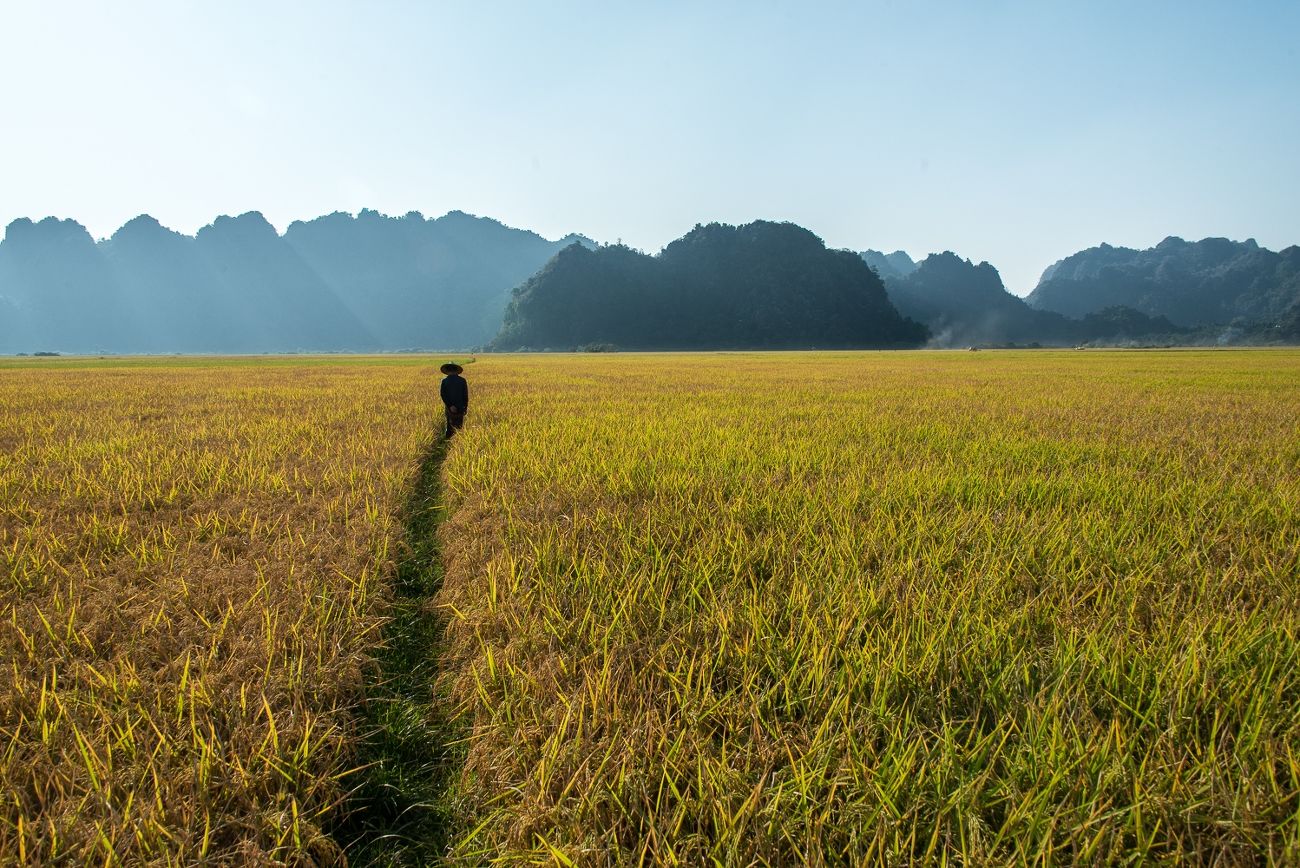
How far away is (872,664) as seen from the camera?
157 cm

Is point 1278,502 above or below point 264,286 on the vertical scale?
below

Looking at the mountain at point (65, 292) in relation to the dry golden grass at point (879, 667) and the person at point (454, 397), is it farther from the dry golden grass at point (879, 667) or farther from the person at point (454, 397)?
the dry golden grass at point (879, 667)

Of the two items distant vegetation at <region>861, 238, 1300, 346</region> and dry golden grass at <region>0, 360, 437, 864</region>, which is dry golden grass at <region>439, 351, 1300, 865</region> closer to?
dry golden grass at <region>0, 360, 437, 864</region>

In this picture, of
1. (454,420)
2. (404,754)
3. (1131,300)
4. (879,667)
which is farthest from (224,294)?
(1131,300)

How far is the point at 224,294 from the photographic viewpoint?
6299 inches

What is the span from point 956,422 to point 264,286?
203 meters

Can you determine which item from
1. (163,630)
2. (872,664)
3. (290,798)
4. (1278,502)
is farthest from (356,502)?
(1278,502)

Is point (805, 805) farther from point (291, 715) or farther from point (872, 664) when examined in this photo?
point (291, 715)

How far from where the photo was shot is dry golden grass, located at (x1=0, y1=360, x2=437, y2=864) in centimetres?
116

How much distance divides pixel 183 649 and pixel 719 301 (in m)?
110

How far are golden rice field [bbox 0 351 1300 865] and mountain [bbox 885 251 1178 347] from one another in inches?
4782

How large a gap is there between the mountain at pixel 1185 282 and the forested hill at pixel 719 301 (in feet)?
272

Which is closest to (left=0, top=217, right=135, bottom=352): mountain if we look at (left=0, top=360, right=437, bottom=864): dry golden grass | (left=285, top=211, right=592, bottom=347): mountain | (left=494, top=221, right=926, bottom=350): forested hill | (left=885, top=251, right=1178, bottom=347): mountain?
(left=285, top=211, right=592, bottom=347): mountain

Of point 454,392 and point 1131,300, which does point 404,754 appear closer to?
point 454,392
